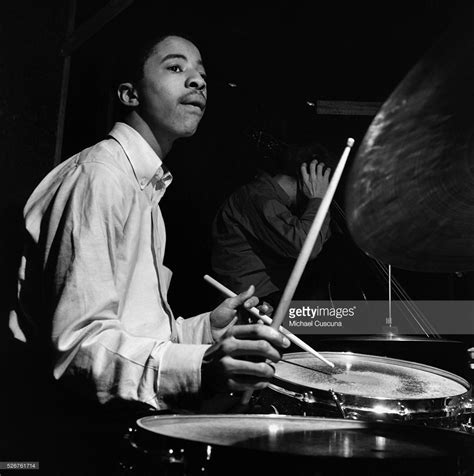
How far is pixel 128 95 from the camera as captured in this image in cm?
142

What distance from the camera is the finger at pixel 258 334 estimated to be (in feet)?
2.83

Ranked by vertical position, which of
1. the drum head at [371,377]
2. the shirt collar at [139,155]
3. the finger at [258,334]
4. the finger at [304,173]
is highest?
the finger at [304,173]

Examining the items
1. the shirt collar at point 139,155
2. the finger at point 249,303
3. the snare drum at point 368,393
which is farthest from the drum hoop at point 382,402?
the shirt collar at point 139,155

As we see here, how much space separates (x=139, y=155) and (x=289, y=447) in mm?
774

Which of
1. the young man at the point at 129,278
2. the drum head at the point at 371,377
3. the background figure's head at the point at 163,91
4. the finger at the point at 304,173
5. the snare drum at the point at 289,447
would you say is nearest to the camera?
the snare drum at the point at 289,447

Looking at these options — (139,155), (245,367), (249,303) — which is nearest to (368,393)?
(249,303)

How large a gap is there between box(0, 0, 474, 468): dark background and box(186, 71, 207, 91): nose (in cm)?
29

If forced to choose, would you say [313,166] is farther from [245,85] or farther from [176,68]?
[176,68]

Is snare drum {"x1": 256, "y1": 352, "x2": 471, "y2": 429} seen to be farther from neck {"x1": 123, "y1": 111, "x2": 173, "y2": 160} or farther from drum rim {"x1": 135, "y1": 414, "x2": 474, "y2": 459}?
neck {"x1": 123, "y1": 111, "x2": 173, "y2": 160}

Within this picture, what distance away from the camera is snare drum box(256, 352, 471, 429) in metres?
1.11

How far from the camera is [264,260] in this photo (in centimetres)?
174

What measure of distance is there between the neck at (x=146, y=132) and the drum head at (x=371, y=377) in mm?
568

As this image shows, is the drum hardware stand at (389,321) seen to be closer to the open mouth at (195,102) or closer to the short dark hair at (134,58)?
the open mouth at (195,102)

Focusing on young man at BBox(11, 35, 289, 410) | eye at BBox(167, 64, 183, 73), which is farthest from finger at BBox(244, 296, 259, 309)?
eye at BBox(167, 64, 183, 73)
